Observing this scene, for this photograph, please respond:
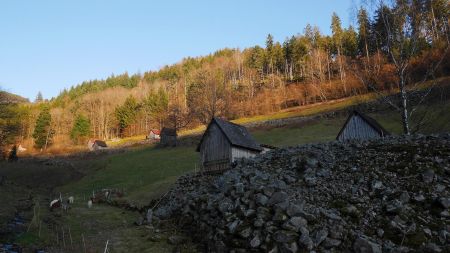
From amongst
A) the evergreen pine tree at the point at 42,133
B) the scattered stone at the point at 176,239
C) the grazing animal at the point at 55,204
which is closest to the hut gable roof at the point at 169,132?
the evergreen pine tree at the point at 42,133

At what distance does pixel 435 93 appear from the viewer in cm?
6994

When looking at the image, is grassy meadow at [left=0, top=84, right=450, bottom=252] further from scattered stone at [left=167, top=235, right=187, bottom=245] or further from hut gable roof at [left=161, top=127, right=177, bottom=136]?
hut gable roof at [left=161, top=127, right=177, bottom=136]

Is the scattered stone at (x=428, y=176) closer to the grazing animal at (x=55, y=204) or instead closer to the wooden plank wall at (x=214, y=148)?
the wooden plank wall at (x=214, y=148)

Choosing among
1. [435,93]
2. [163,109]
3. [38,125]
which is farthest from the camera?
[163,109]

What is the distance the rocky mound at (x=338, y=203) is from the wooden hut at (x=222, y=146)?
15.1 m

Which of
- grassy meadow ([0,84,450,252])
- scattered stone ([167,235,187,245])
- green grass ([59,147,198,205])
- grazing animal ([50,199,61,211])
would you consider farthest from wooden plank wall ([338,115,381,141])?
grazing animal ([50,199,61,211])

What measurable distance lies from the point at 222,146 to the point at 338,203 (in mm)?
24663

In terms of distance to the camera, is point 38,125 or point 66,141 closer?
point 38,125

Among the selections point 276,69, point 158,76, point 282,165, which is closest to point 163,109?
point 276,69

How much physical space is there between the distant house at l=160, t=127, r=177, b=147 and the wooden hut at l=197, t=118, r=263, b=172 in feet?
128

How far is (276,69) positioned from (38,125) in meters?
81.3

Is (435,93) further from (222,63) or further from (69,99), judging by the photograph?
(69,99)

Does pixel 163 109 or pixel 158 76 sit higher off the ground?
pixel 158 76

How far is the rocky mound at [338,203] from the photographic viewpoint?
16.2m
